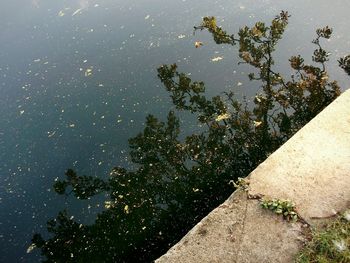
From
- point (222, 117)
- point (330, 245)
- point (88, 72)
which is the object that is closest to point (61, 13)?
point (88, 72)

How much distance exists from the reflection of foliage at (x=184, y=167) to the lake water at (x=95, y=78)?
0.54 m

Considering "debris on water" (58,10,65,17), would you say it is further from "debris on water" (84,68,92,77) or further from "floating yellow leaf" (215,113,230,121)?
"floating yellow leaf" (215,113,230,121)

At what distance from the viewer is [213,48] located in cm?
1042

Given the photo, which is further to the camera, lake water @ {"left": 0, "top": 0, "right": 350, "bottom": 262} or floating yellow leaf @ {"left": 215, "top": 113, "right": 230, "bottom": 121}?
lake water @ {"left": 0, "top": 0, "right": 350, "bottom": 262}

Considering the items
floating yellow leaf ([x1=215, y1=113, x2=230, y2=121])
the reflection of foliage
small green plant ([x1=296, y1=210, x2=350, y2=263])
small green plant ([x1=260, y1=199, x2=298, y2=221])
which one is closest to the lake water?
the reflection of foliage

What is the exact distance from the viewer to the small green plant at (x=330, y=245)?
2.79 metres

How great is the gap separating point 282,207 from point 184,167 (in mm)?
3358

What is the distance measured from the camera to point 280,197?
3.36m

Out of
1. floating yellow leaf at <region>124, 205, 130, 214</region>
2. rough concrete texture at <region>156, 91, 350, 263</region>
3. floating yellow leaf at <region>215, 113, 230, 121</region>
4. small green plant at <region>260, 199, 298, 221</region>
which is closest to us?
rough concrete texture at <region>156, 91, 350, 263</region>

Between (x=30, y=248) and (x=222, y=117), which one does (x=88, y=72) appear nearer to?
(x=222, y=117)

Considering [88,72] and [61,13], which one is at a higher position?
[61,13]

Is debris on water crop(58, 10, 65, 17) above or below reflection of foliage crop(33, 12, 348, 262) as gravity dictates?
above

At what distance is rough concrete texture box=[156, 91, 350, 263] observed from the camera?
3057 millimetres

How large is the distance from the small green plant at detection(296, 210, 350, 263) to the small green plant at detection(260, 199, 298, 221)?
24 centimetres
